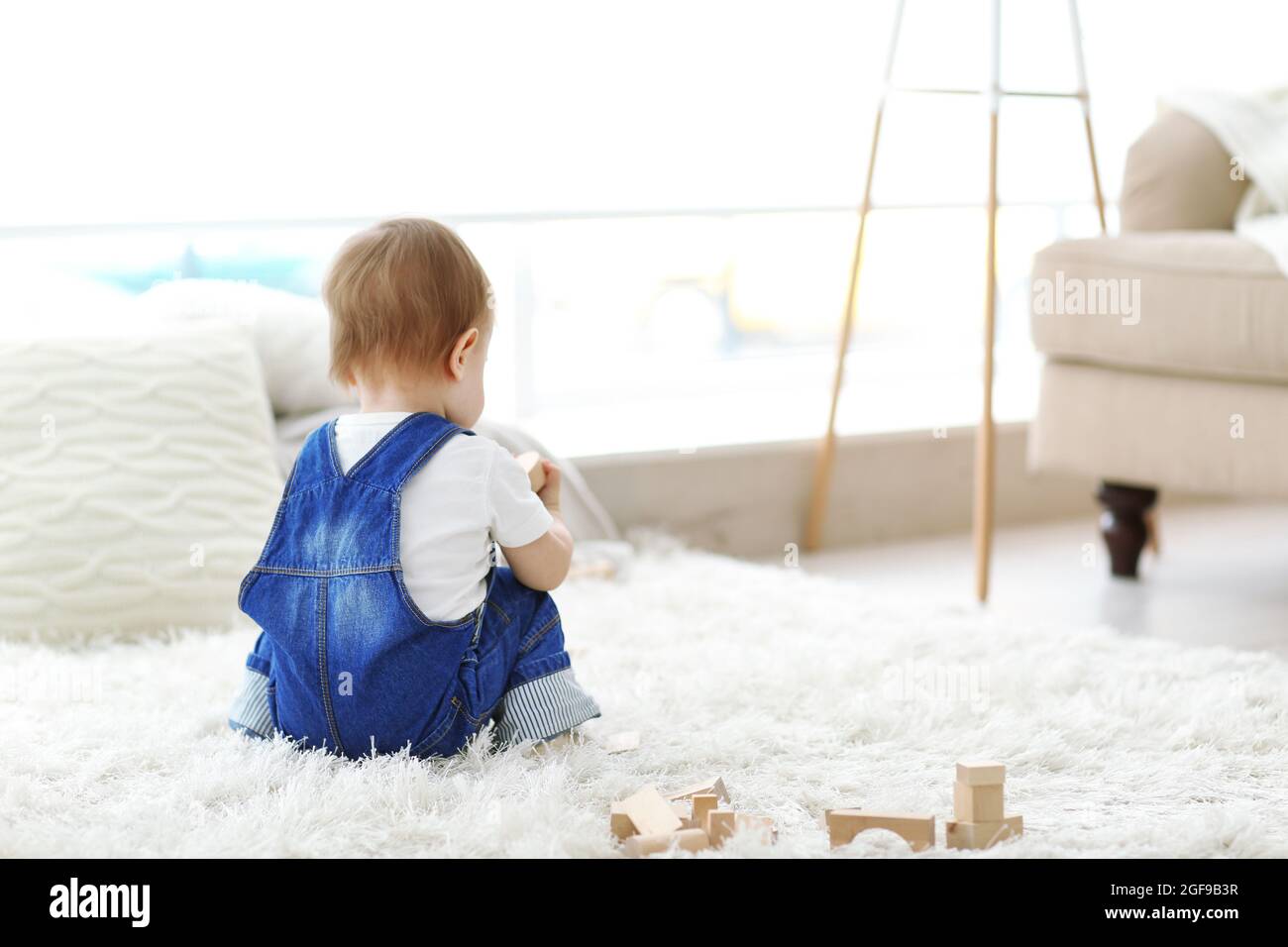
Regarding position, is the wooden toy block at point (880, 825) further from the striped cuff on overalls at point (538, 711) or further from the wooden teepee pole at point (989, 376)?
the wooden teepee pole at point (989, 376)

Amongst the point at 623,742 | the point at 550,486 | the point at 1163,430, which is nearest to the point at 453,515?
the point at 550,486

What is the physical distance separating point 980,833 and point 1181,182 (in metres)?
1.44

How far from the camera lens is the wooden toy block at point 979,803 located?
1.10 metres

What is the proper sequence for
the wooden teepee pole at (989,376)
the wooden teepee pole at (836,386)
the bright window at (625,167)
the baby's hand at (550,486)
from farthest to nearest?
the wooden teepee pole at (836,386), the bright window at (625,167), the wooden teepee pole at (989,376), the baby's hand at (550,486)

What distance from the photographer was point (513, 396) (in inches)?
104

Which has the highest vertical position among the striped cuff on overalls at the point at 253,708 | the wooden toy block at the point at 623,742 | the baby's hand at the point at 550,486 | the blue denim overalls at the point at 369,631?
the baby's hand at the point at 550,486

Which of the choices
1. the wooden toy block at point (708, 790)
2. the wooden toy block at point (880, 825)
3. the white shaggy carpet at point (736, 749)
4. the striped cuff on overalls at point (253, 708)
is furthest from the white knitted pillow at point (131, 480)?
the wooden toy block at point (880, 825)

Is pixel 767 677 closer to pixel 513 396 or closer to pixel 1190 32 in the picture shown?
pixel 513 396

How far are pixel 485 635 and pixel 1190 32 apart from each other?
2505 millimetres

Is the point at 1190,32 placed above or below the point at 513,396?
above

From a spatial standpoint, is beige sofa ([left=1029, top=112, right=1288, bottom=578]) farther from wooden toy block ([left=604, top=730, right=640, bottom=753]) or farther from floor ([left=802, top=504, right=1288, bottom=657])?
wooden toy block ([left=604, top=730, right=640, bottom=753])

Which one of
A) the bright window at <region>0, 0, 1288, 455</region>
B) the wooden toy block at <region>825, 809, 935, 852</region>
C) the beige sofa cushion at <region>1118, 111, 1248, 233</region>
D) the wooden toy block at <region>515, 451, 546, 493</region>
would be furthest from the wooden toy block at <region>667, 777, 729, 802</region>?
the beige sofa cushion at <region>1118, 111, 1248, 233</region>
